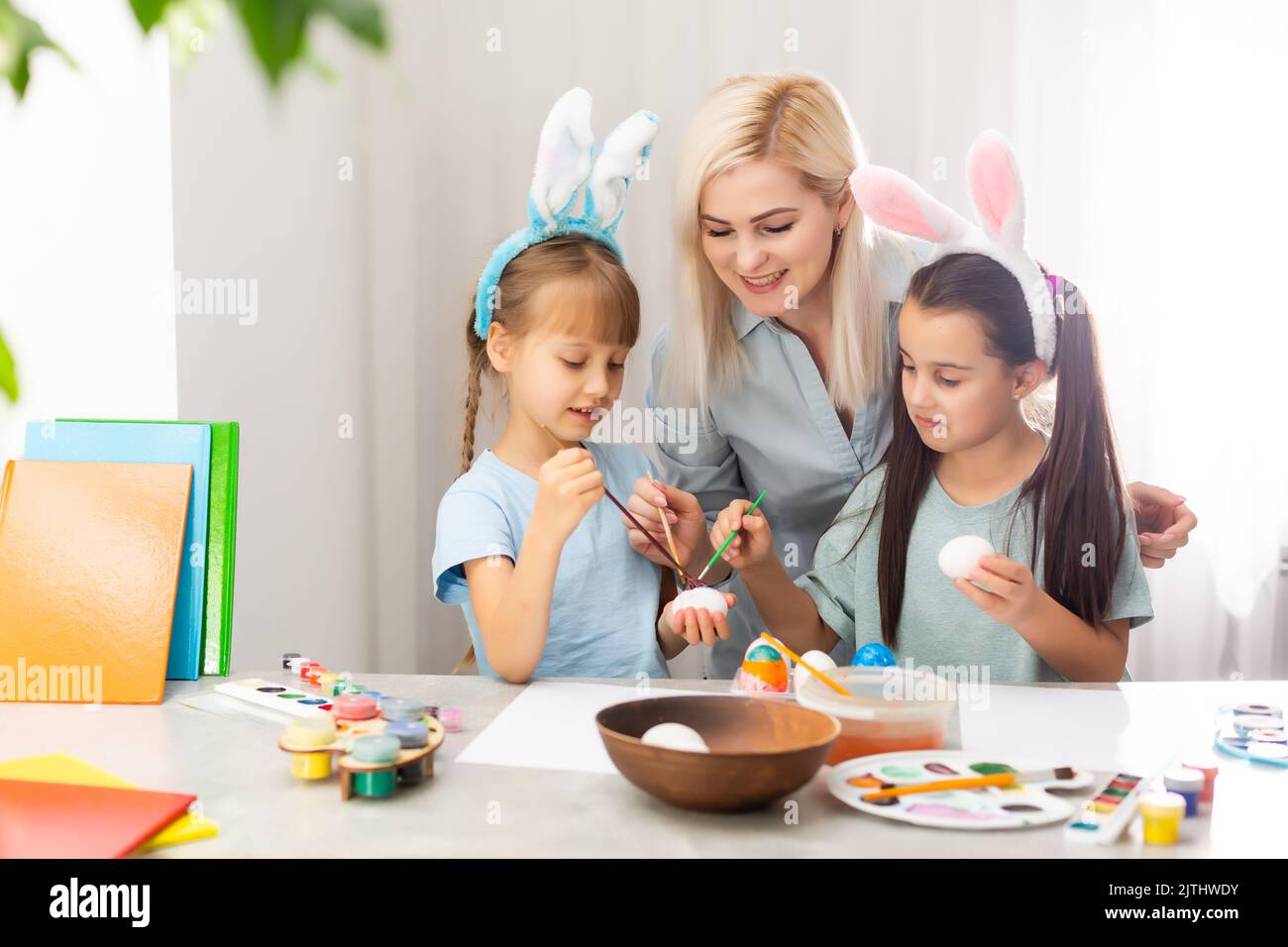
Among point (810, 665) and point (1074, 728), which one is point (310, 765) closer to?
point (810, 665)

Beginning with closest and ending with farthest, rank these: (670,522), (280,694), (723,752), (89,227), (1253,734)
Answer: (723,752) → (1253,734) → (280,694) → (670,522) → (89,227)

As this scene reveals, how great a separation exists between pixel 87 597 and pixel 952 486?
A: 3.49ft

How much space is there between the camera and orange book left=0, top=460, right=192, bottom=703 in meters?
1.15

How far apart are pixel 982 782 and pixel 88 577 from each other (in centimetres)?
92

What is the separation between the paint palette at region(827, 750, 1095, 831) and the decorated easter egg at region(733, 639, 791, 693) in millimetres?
214

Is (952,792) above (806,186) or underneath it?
underneath

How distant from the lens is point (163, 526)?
1218 mm

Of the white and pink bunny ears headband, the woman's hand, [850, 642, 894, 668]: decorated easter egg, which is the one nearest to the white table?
[850, 642, 894, 668]: decorated easter egg

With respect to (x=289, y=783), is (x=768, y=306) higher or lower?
higher

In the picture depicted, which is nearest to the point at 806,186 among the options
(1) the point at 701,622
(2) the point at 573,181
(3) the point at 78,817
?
(2) the point at 573,181

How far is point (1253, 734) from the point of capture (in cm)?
101
